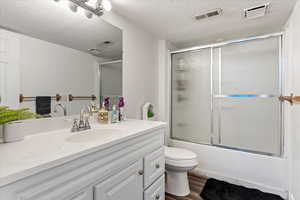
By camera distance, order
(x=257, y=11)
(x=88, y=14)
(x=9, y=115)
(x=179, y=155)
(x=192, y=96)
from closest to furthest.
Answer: (x=9, y=115) < (x=88, y=14) < (x=257, y=11) < (x=179, y=155) < (x=192, y=96)

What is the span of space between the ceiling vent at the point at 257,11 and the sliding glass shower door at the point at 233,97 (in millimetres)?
340

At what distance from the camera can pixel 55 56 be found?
1.16 meters

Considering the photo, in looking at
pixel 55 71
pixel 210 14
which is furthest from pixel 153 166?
pixel 210 14

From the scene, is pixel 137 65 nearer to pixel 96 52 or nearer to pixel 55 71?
pixel 96 52

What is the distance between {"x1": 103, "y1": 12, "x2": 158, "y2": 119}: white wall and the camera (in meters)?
→ 1.75

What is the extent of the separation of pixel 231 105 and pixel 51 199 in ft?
6.98

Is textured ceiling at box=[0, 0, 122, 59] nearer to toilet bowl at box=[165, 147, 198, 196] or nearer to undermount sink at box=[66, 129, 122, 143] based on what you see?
undermount sink at box=[66, 129, 122, 143]

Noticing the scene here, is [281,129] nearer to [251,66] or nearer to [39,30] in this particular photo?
[251,66]

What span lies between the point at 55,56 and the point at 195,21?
1537mm

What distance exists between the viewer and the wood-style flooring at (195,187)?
1674 millimetres

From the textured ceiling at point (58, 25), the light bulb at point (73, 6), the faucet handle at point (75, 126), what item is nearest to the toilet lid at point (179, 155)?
the faucet handle at point (75, 126)

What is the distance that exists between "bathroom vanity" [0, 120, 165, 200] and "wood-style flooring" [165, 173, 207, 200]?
0.52 metres

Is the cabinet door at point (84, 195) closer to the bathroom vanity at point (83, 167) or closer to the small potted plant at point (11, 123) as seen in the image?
the bathroom vanity at point (83, 167)

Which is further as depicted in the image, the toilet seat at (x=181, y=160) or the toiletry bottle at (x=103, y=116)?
the toilet seat at (x=181, y=160)
